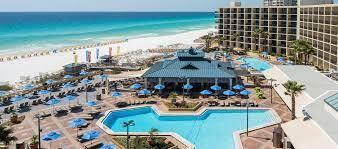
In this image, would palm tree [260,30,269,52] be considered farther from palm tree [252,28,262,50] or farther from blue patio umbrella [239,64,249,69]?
blue patio umbrella [239,64,249,69]

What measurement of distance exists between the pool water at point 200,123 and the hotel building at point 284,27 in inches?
1395

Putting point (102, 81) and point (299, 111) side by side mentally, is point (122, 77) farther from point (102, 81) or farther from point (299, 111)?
point (299, 111)

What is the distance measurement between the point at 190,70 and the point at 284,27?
5327 centimetres

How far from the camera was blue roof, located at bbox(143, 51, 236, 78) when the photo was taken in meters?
60.8

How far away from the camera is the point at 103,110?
52625 mm

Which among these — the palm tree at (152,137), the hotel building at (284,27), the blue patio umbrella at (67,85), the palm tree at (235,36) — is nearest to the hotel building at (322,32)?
the hotel building at (284,27)

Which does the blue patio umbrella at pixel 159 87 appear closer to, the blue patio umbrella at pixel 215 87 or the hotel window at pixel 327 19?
the blue patio umbrella at pixel 215 87

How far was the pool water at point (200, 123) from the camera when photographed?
42.9 m

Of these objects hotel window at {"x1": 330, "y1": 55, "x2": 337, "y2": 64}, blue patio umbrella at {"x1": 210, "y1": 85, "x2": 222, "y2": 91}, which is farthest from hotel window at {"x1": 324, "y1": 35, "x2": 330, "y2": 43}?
blue patio umbrella at {"x1": 210, "y1": 85, "x2": 222, "y2": 91}

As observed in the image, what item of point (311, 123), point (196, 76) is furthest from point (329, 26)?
point (311, 123)

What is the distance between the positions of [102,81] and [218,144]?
3607 centimetres

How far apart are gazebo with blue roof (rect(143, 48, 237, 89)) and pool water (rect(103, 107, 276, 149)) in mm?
8696

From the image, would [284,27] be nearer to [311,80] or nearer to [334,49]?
[334,49]

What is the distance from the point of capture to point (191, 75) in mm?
61031
